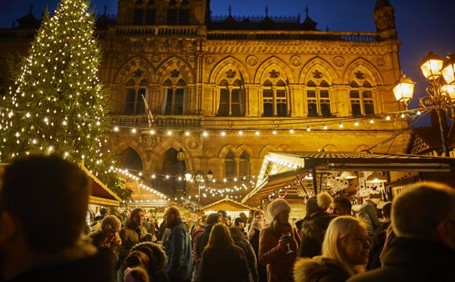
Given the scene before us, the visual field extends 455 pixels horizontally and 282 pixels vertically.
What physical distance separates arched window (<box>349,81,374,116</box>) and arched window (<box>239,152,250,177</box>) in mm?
7569

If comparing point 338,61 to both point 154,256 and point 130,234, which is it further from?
point 154,256

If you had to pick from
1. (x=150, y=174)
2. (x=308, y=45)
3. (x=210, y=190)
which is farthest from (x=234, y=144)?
(x=308, y=45)

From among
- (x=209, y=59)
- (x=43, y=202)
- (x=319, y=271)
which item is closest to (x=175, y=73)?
(x=209, y=59)

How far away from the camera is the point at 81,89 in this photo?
41.7 feet

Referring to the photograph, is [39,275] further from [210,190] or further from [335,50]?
[335,50]

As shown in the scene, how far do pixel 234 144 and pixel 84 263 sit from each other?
1796 cm

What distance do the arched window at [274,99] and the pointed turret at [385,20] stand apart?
7.61 m

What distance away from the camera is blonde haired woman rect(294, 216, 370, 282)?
2156mm

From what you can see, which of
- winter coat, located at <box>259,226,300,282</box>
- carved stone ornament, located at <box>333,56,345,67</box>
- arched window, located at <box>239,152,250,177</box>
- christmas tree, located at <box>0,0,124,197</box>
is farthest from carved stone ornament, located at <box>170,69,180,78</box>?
winter coat, located at <box>259,226,300,282</box>

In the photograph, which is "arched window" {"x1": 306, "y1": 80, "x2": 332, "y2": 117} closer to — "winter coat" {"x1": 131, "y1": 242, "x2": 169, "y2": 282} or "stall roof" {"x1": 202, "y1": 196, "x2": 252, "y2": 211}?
"stall roof" {"x1": 202, "y1": 196, "x2": 252, "y2": 211}

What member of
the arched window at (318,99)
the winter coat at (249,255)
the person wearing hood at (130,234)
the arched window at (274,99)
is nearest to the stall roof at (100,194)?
the person wearing hood at (130,234)

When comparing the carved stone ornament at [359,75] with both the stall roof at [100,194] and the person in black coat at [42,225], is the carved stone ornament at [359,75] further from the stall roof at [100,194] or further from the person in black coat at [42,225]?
the person in black coat at [42,225]

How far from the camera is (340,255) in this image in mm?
2311

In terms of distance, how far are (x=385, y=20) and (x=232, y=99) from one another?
1163 cm
